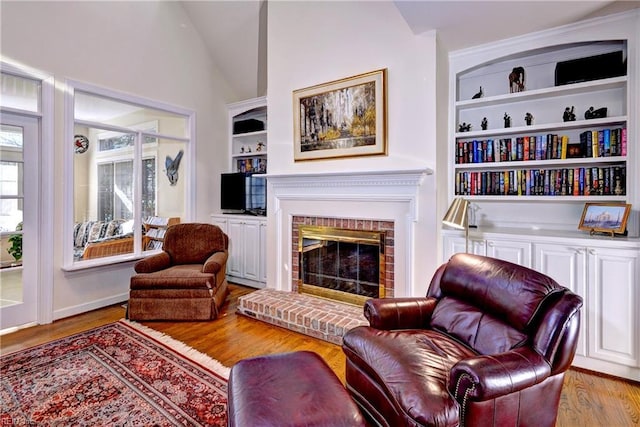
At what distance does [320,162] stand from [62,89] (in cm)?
273

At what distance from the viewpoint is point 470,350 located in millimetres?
1733

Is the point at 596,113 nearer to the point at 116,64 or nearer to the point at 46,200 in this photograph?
the point at 116,64

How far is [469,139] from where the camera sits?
313 cm

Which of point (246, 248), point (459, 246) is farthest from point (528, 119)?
point (246, 248)

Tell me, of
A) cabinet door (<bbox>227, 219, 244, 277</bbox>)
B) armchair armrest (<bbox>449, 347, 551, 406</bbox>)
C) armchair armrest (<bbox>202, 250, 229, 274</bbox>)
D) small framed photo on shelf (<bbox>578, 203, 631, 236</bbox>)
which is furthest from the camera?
cabinet door (<bbox>227, 219, 244, 277</bbox>)

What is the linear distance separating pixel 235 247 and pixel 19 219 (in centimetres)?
229

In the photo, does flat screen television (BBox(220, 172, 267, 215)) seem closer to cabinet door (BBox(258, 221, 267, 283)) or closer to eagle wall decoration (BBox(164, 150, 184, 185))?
cabinet door (BBox(258, 221, 267, 283))

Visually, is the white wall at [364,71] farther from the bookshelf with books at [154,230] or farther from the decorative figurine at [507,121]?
the bookshelf with books at [154,230]

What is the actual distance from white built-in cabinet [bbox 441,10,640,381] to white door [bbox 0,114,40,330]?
396 cm

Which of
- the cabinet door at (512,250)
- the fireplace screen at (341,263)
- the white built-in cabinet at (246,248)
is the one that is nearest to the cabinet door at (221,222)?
the white built-in cabinet at (246,248)

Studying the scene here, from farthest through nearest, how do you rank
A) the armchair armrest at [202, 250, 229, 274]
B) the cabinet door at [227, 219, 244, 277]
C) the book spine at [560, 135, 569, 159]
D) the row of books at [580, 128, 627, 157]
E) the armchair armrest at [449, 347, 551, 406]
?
the cabinet door at [227, 219, 244, 277] < the armchair armrest at [202, 250, 229, 274] < the book spine at [560, 135, 569, 159] < the row of books at [580, 128, 627, 157] < the armchair armrest at [449, 347, 551, 406]

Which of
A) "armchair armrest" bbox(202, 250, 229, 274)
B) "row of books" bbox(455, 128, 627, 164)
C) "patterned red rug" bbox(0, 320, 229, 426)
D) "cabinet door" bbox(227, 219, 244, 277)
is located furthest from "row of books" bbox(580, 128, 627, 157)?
"cabinet door" bbox(227, 219, 244, 277)

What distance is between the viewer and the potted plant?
305 centimetres

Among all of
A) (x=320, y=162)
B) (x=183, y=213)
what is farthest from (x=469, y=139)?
(x=183, y=213)
